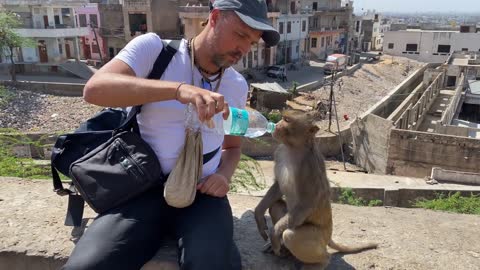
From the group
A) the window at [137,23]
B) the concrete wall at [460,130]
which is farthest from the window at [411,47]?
the window at [137,23]

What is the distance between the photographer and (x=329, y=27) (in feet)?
139

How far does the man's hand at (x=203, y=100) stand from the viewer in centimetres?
189

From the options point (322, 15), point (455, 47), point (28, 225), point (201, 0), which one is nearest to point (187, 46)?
point (28, 225)

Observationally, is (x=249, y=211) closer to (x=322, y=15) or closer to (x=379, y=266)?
(x=379, y=266)

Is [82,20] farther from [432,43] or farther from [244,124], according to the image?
[432,43]

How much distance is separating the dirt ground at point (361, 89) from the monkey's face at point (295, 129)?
38.6 ft

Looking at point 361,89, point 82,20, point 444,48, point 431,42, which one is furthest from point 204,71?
point 444,48

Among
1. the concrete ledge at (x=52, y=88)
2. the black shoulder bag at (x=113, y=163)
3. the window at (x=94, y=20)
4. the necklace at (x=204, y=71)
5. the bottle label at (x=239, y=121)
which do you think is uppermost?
the window at (x=94, y=20)

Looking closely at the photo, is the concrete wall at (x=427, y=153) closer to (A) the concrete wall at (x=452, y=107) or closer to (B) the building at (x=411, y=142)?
(B) the building at (x=411, y=142)

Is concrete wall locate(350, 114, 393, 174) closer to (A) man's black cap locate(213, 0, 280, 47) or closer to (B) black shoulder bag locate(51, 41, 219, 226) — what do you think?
(A) man's black cap locate(213, 0, 280, 47)

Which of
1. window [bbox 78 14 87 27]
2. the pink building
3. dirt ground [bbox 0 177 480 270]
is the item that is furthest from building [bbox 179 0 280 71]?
dirt ground [bbox 0 177 480 270]

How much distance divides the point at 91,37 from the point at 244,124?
31.5 meters

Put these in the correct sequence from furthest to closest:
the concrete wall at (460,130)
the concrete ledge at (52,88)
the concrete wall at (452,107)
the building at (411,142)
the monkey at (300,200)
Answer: the concrete ledge at (52,88), the concrete wall at (452,107), the concrete wall at (460,130), the building at (411,142), the monkey at (300,200)

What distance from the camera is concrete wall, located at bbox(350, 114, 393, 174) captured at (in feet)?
51.4
